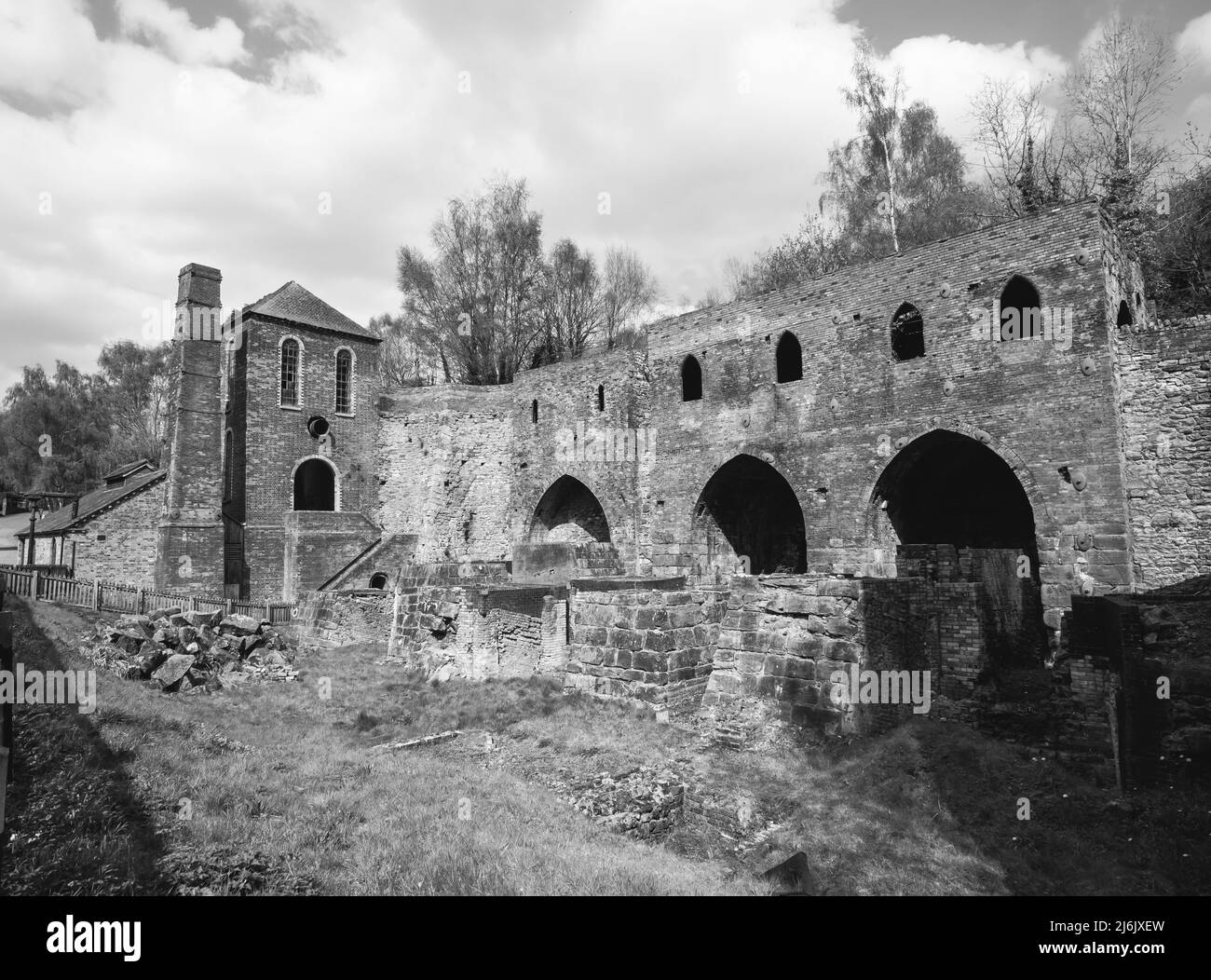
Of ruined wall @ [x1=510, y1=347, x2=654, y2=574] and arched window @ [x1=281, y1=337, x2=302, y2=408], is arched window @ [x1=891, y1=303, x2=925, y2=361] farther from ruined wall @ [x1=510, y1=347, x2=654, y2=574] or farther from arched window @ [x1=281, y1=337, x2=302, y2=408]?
arched window @ [x1=281, y1=337, x2=302, y2=408]

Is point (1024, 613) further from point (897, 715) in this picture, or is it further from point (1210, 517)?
point (897, 715)

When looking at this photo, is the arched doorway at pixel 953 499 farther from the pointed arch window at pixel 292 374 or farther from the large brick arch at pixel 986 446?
the pointed arch window at pixel 292 374

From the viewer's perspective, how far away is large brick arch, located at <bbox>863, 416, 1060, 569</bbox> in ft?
46.4

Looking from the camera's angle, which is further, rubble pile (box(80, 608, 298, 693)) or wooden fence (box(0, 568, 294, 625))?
wooden fence (box(0, 568, 294, 625))

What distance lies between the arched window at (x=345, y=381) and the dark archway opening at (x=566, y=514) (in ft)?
28.0

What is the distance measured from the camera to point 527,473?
84.2 feet

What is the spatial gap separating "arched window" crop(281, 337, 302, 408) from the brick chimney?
2386 mm

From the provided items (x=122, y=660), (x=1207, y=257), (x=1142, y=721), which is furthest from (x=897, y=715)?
(x=1207, y=257)

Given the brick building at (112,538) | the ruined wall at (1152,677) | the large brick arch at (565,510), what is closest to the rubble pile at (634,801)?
the ruined wall at (1152,677)

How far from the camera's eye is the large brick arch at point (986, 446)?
14156 millimetres

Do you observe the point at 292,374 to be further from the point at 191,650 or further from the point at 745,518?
the point at 745,518

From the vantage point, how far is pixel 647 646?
9781 millimetres

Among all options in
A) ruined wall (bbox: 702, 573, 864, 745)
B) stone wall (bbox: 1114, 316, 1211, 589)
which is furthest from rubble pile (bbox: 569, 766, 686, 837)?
stone wall (bbox: 1114, 316, 1211, 589)

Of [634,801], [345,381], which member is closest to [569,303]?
[345,381]
